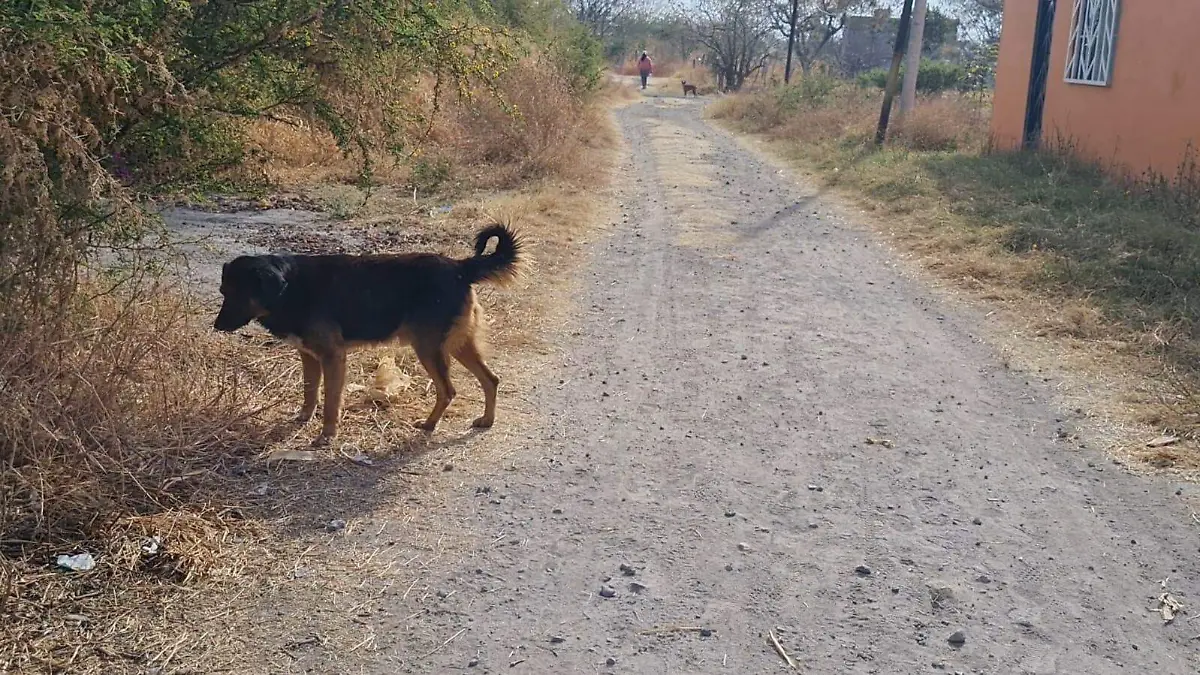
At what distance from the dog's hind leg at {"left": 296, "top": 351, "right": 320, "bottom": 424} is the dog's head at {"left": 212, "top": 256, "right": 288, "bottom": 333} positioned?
0.42 m

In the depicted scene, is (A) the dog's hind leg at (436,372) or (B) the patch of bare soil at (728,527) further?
(A) the dog's hind leg at (436,372)

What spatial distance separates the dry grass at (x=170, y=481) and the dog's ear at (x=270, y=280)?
49 centimetres

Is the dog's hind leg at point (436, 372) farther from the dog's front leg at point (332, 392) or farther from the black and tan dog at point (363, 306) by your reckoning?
the dog's front leg at point (332, 392)

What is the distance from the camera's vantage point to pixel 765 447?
5512mm

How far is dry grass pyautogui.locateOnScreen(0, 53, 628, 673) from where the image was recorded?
3.51 metres

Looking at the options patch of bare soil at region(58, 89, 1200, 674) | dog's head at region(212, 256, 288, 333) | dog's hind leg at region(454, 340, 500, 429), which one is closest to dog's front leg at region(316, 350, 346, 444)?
patch of bare soil at region(58, 89, 1200, 674)

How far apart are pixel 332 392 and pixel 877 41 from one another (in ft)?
186

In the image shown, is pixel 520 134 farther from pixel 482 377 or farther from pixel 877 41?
A: pixel 877 41

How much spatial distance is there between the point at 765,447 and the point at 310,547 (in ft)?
8.05

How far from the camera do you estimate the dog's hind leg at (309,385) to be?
5.45m

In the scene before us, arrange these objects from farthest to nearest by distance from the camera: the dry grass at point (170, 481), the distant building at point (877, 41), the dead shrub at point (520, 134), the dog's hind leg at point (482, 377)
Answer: the distant building at point (877, 41) < the dead shrub at point (520, 134) < the dog's hind leg at point (482, 377) < the dry grass at point (170, 481)

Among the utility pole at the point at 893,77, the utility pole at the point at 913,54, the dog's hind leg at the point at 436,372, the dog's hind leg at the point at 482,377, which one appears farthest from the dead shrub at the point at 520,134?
the dog's hind leg at the point at 436,372

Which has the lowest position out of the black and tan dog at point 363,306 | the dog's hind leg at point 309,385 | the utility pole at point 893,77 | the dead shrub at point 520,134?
the dog's hind leg at point 309,385

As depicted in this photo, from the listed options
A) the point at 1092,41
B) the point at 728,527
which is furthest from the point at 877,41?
the point at 728,527
